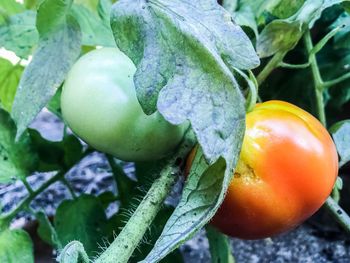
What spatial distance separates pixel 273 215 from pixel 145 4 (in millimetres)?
181

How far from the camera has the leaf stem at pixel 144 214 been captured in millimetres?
369

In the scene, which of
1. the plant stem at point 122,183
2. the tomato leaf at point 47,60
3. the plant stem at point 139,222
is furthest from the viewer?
the plant stem at point 122,183

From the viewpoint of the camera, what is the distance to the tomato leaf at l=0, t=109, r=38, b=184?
547 mm

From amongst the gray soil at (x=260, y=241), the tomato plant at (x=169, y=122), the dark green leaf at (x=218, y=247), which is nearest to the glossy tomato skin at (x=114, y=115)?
the tomato plant at (x=169, y=122)

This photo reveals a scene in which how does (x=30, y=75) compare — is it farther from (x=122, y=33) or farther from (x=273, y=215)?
(x=273, y=215)

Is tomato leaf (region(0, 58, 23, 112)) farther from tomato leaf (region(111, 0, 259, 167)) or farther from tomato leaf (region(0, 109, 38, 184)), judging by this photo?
tomato leaf (region(111, 0, 259, 167))

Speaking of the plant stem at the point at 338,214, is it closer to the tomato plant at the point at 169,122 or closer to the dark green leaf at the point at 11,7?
the tomato plant at the point at 169,122

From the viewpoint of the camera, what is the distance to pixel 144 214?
15.8 inches

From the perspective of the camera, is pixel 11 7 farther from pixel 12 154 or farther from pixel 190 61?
pixel 190 61

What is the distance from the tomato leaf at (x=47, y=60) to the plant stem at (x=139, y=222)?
120 millimetres

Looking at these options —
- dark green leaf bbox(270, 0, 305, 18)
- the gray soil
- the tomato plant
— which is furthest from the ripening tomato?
the gray soil

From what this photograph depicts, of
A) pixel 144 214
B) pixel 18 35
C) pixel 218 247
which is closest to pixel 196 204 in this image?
pixel 144 214

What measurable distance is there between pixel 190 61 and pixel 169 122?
42 mm

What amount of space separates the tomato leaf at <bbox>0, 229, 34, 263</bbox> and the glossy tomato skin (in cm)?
11
